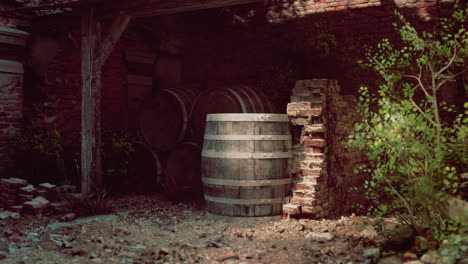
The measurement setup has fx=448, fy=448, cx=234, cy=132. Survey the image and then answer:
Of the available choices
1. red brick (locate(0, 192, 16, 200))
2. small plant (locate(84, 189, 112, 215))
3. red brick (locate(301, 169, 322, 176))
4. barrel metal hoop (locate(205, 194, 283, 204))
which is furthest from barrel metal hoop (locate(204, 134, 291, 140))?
red brick (locate(0, 192, 16, 200))

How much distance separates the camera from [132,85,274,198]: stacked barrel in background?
232 inches

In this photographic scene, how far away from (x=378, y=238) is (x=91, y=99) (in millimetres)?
3959

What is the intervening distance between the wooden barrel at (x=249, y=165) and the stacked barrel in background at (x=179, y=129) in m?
1.04

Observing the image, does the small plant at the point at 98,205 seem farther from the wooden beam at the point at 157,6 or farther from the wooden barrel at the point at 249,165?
the wooden beam at the point at 157,6

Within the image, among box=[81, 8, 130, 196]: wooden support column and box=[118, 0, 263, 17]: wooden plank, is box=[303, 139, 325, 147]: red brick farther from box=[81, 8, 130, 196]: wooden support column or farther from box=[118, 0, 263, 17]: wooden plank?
box=[81, 8, 130, 196]: wooden support column

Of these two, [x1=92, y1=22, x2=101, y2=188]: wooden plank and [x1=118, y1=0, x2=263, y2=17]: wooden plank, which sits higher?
[x1=118, y1=0, x2=263, y2=17]: wooden plank

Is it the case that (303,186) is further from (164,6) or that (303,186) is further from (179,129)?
(164,6)

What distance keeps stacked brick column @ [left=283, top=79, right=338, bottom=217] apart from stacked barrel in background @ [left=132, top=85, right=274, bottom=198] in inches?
36.0

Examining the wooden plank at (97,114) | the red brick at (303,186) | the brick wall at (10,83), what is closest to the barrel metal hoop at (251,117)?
the red brick at (303,186)

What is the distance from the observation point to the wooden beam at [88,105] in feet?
19.3

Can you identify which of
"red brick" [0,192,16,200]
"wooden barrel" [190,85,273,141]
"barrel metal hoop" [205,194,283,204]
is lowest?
"red brick" [0,192,16,200]

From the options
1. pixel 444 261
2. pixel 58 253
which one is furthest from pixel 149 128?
pixel 444 261

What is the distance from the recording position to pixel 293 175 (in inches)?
192

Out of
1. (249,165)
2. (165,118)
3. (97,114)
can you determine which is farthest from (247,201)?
(97,114)
